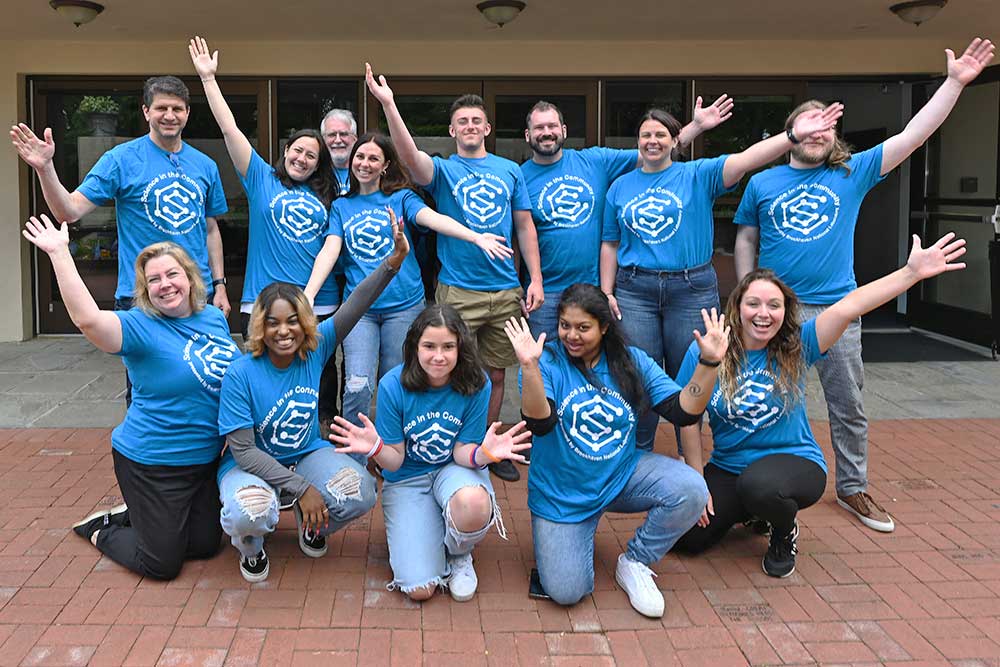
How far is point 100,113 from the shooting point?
845cm

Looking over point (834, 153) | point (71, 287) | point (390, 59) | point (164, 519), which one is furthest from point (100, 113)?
point (834, 153)

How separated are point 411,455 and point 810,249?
199 centimetres

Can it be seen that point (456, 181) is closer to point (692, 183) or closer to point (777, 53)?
point (692, 183)

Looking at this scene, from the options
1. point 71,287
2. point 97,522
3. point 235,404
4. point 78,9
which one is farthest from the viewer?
point 78,9

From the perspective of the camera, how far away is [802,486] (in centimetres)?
349

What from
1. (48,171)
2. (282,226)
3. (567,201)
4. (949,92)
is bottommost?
(282,226)

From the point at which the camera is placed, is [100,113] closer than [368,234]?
No

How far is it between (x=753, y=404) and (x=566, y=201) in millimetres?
1510

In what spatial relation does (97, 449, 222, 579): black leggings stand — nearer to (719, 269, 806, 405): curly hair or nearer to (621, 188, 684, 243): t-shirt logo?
(719, 269, 806, 405): curly hair

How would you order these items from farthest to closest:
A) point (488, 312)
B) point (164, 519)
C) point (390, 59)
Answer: point (390, 59) → point (488, 312) → point (164, 519)

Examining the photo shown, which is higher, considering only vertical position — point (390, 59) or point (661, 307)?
point (390, 59)

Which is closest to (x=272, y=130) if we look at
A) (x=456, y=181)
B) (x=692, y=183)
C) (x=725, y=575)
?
(x=456, y=181)

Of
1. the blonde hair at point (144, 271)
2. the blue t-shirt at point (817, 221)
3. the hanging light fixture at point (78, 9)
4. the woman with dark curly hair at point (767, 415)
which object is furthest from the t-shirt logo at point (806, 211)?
the hanging light fixture at point (78, 9)

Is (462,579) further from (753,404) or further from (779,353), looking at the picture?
(779,353)
